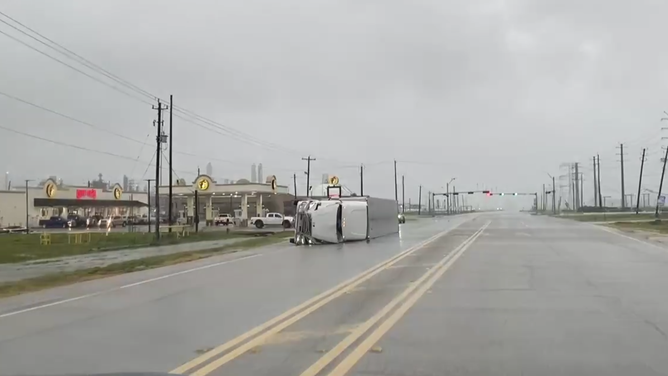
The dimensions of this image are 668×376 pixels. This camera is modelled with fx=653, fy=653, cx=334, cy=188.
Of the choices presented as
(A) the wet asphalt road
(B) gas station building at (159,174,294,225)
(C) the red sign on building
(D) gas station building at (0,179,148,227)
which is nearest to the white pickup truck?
(B) gas station building at (159,174,294,225)

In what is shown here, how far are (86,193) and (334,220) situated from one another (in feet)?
211

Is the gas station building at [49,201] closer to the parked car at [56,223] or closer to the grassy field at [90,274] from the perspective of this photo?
the parked car at [56,223]

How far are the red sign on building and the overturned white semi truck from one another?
60.9 m

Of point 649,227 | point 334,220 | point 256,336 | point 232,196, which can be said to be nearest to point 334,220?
point 334,220

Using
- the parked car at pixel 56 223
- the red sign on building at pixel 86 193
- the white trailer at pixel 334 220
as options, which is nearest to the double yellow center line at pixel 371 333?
the white trailer at pixel 334 220

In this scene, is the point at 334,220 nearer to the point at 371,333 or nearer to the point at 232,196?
the point at 371,333

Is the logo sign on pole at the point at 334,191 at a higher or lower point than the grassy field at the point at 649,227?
higher

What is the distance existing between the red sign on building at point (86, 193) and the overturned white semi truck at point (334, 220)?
200 feet

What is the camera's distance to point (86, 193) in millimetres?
90375

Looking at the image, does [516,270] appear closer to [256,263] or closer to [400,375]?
[256,263]

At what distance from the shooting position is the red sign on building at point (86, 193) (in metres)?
89.1

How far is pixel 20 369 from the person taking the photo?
23.6ft

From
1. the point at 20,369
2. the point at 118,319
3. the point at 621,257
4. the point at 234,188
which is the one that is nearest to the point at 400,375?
the point at 20,369

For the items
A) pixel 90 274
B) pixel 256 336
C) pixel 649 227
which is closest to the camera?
pixel 256 336
